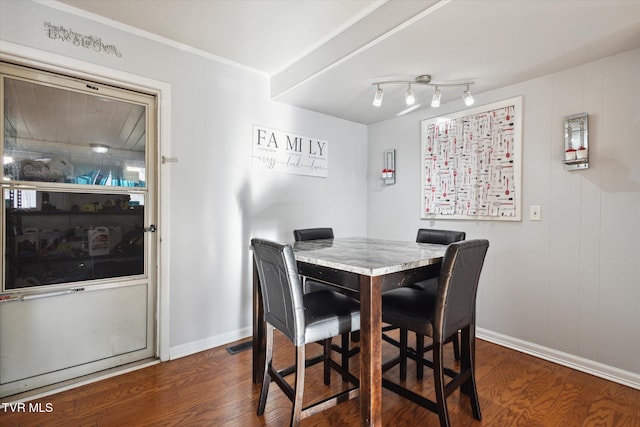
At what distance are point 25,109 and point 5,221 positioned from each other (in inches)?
28.2

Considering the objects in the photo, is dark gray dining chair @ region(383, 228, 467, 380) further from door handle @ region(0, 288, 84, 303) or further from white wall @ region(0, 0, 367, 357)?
door handle @ region(0, 288, 84, 303)

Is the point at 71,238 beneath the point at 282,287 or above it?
above

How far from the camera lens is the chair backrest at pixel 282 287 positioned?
4.77 ft

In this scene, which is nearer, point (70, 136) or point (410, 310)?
point (410, 310)

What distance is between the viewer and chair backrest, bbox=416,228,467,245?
94.1 inches

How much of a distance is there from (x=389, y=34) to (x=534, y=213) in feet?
6.08

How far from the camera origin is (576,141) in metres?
2.28

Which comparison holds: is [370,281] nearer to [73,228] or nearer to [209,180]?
[209,180]

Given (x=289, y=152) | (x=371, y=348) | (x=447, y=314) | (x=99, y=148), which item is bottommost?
(x=371, y=348)

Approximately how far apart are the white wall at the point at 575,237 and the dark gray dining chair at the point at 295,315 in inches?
69.1

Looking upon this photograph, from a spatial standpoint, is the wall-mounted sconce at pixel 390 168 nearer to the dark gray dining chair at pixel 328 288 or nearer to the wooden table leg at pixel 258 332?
the dark gray dining chair at pixel 328 288

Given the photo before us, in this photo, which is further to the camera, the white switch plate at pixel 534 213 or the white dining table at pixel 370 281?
the white switch plate at pixel 534 213

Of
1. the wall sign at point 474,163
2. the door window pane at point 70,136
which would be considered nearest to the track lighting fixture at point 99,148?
the door window pane at point 70,136

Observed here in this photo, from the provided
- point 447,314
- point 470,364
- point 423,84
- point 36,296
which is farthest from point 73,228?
point 423,84
